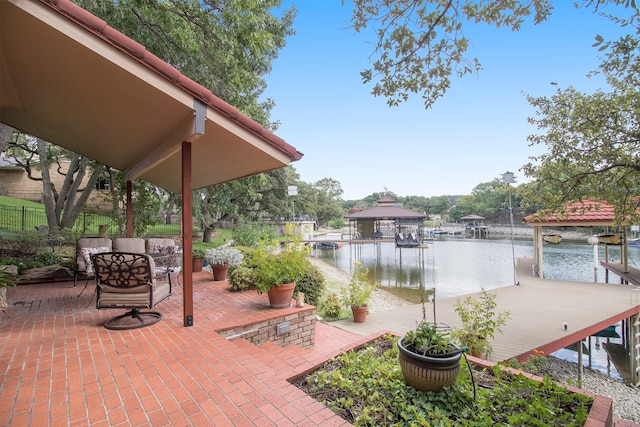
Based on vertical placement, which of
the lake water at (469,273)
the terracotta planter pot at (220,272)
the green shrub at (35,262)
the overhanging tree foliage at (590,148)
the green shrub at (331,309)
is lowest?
the lake water at (469,273)

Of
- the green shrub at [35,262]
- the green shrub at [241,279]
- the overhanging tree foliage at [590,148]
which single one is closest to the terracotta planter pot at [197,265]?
the green shrub at [241,279]

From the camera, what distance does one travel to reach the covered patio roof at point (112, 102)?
2.29 metres

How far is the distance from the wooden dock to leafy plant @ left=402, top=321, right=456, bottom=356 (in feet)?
11.8

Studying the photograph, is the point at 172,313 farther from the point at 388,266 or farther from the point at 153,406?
the point at 388,266

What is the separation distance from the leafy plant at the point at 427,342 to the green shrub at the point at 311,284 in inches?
156

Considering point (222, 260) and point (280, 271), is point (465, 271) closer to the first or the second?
point (222, 260)

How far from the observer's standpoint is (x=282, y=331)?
3.87m

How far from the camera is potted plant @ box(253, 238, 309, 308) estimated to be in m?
4.07

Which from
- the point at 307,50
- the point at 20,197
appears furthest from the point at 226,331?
the point at 20,197

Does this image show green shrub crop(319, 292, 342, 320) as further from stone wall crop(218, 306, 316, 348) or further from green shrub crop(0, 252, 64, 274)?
green shrub crop(0, 252, 64, 274)

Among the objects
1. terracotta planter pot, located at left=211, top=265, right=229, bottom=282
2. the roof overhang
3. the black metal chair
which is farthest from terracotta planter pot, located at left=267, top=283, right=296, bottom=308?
terracotta planter pot, located at left=211, top=265, right=229, bottom=282

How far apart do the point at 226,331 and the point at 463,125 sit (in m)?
12.5

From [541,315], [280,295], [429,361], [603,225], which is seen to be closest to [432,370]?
[429,361]

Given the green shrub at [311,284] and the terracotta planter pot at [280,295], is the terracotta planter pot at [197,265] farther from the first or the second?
the terracotta planter pot at [280,295]
